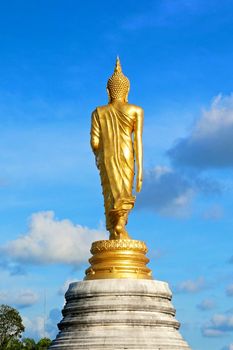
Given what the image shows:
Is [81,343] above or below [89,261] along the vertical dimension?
below

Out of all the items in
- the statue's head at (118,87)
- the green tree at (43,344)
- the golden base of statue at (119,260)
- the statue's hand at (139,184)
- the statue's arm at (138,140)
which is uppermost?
the green tree at (43,344)

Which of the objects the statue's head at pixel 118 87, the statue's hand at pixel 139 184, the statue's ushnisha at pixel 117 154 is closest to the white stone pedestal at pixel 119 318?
the statue's ushnisha at pixel 117 154

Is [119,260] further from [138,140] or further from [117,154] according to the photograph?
[138,140]

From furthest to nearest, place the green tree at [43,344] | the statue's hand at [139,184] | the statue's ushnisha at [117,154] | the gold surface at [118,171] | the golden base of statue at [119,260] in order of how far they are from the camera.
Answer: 1. the green tree at [43,344]
2. the statue's hand at [139,184]
3. the statue's ushnisha at [117,154]
4. the gold surface at [118,171]
5. the golden base of statue at [119,260]

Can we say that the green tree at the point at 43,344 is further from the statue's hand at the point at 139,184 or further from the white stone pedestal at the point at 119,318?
the statue's hand at the point at 139,184

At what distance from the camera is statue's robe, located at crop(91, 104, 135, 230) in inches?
827

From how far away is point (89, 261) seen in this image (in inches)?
821

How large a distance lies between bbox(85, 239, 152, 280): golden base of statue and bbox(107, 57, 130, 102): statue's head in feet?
13.9

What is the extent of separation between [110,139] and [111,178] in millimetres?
1066

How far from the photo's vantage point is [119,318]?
62.8 ft

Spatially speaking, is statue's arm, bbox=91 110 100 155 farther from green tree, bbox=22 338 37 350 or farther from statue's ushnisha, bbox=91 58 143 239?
green tree, bbox=22 338 37 350

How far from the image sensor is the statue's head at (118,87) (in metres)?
22.0

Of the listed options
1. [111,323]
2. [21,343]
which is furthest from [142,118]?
[21,343]

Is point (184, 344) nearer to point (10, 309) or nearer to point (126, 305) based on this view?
point (126, 305)
